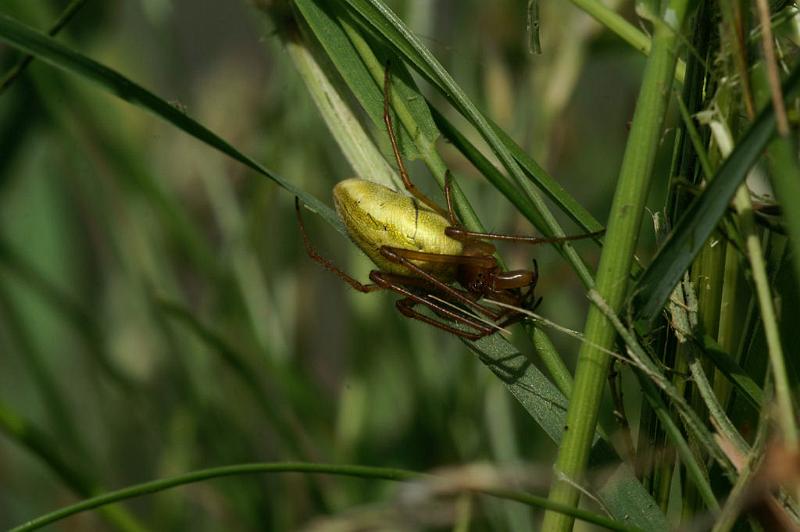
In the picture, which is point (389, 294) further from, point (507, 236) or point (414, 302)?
point (507, 236)

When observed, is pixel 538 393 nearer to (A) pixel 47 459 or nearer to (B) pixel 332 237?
(A) pixel 47 459

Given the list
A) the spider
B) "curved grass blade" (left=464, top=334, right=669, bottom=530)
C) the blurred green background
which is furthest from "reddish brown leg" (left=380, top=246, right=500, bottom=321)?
the blurred green background

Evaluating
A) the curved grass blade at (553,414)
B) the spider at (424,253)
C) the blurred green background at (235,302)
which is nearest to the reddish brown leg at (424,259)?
the spider at (424,253)

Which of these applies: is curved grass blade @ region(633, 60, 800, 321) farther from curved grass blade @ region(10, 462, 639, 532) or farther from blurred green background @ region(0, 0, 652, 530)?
blurred green background @ region(0, 0, 652, 530)

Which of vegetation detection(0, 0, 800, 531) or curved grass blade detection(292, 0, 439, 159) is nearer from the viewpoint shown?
vegetation detection(0, 0, 800, 531)

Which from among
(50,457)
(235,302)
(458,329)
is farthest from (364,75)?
(235,302)

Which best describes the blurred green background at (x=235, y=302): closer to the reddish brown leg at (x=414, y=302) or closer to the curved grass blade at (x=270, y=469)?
the reddish brown leg at (x=414, y=302)
